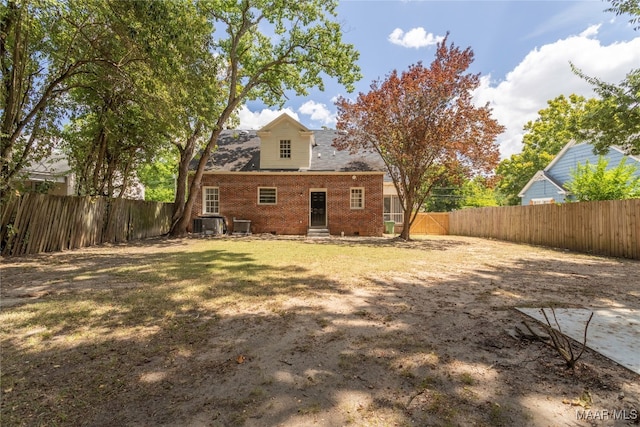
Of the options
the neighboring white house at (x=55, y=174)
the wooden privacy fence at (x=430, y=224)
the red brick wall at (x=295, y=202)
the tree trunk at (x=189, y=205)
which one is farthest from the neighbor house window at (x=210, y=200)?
the wooden privacy fence at (x=430, y=224)

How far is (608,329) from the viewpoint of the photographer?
305cm

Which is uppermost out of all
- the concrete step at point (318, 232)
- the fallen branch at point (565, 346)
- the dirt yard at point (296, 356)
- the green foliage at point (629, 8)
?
the green foliage at point (629, 8)

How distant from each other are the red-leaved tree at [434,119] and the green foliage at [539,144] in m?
18.9

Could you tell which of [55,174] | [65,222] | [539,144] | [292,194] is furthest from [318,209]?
[539,144]

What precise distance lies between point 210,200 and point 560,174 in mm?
21035

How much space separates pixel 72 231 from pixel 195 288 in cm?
722

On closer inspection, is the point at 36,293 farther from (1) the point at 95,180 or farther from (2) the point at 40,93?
(1) the point at 95,180

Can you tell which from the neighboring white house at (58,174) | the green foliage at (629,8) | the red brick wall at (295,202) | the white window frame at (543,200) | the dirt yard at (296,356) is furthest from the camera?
the white window frame at (543,200)

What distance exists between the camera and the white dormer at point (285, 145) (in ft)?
56.6

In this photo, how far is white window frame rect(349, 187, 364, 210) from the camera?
16984mm

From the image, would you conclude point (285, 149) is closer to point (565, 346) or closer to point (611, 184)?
point (611, 184)

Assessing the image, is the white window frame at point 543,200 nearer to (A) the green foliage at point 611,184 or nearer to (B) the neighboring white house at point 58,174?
(A) the green foliage at point 611,184

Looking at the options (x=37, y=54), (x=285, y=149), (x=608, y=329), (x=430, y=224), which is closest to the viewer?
(x=608, y=329)

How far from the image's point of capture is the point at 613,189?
Result: 36.4 ft
